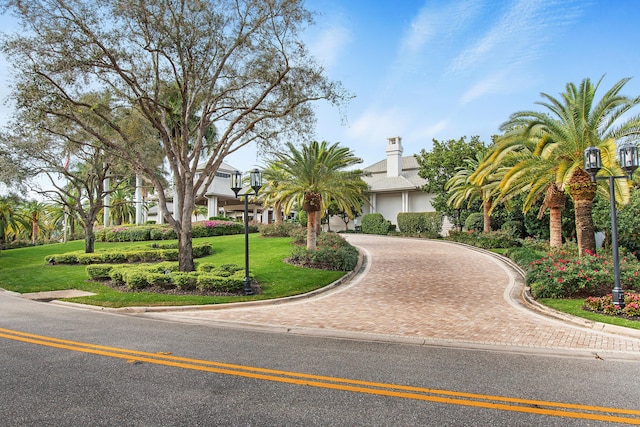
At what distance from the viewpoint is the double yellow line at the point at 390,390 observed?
4.31 metres

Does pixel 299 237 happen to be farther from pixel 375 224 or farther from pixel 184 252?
pixel 375 224

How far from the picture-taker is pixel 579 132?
45.9 feet

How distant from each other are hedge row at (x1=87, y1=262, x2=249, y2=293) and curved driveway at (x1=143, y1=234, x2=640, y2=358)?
1602 millimetres

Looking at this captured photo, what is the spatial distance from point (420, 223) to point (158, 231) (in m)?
22.3

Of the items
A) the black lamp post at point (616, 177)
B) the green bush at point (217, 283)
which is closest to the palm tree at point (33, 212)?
the green bush at point (217, 283)

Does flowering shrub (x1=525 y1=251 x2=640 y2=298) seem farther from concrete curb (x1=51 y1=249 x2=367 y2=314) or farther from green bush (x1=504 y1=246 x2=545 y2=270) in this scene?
concrete curb (x1=51 y1=249 x2=367 y2=314)

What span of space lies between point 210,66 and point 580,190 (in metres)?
14.2

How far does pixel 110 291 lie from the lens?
547 inches

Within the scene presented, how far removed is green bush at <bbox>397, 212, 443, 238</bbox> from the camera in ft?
113

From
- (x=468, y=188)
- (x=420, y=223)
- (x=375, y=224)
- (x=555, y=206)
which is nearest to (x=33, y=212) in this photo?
(x=375, y=224)

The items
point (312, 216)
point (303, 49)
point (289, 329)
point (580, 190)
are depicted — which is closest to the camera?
point (289, 329)

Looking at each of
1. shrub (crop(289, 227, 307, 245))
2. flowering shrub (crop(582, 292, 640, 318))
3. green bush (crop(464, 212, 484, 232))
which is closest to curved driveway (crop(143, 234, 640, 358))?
flowering shrub (crop(582, 292, 640, 318))

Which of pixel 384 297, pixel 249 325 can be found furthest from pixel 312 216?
pixel 249 325

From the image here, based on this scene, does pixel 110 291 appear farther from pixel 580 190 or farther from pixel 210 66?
pixel 580 190
